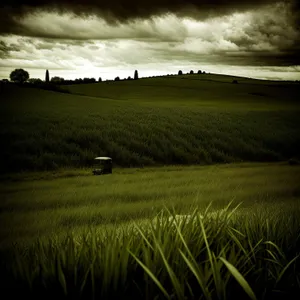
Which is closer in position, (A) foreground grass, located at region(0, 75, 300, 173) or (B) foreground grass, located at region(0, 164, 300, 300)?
(B) foreground grass, located at region(0, 164, 300, 300)

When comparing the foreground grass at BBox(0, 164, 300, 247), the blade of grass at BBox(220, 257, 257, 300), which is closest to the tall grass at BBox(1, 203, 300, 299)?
the blade of grass at BBox(220, 257, 257, 300)

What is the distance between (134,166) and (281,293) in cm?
793

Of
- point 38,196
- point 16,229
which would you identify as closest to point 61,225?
point 16,229

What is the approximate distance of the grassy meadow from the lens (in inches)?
47.1

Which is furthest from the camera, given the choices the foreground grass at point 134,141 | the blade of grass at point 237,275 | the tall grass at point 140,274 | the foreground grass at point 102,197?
the foreground grass at point 134,141

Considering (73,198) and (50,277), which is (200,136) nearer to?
(73,198)

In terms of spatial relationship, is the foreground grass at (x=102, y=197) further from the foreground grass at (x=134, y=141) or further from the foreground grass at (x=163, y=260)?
the foreground grass at (x=134, y=141)

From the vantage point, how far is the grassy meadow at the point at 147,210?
3.93 ft

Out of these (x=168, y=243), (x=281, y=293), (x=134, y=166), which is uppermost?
(x=168, y=243)

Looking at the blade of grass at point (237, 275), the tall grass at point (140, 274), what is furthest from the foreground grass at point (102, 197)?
the blade of grass at point (237, 275)

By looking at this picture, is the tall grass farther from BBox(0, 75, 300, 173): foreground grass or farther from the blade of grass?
BBox(0, 75, 300, 173): foreground grass

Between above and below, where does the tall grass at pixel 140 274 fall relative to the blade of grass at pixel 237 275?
below

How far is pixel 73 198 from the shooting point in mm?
4547

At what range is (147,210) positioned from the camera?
3883 mm
